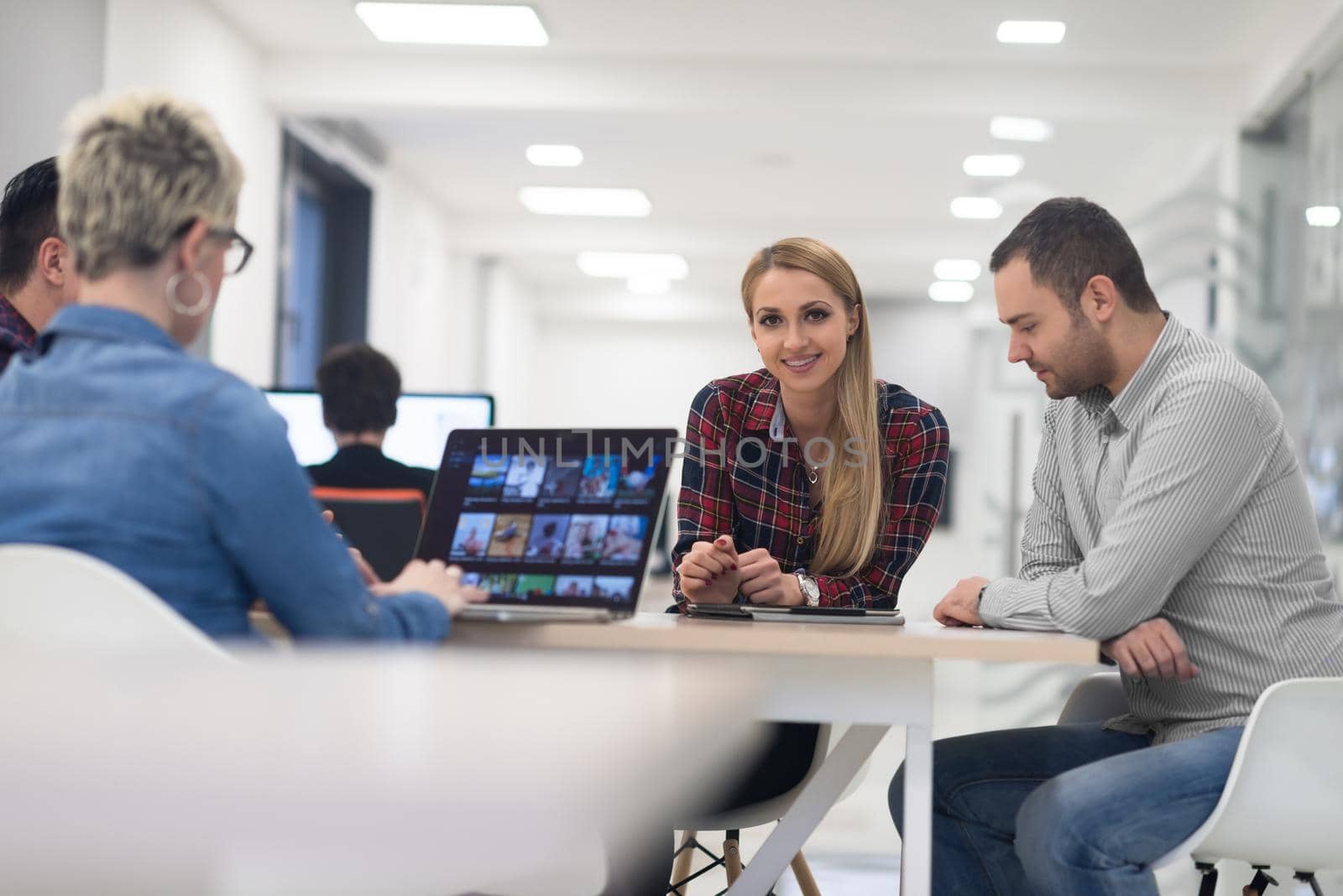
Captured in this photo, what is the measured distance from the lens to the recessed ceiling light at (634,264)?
39.4 ft

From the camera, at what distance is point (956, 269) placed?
12.8 metres

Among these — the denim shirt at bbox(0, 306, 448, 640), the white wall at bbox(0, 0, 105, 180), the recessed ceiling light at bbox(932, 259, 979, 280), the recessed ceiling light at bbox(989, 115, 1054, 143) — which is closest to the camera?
the denim shirt at bbox(0, 306, 448, 640)

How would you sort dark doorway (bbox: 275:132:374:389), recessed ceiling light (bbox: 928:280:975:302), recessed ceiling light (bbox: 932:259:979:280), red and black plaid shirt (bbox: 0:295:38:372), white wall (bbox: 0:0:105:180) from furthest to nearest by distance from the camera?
recessed ceiling light (bbox: 928:280:975:302) → recessed ceiling light (bbox: 932:259:979:280) → dark doorway (bbox: 275:132:374:389) → white wall (bbox: 0:0:105:180) → red and black plaid shirt (bbox: 0:295:38:372)

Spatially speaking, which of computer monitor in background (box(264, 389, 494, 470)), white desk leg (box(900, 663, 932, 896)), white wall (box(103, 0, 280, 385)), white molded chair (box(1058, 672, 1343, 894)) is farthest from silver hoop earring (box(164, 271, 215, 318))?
white wall (box(103, 0, 280, 385))

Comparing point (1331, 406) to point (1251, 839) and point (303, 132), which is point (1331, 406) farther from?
point (303, 132)

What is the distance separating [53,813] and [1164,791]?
51.6 inches

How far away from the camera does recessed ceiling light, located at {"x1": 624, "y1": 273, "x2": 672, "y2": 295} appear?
13.9 meters

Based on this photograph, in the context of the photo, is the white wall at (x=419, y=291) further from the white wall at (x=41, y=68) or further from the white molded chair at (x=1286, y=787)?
the white molded chair at (x=1286, y=787)

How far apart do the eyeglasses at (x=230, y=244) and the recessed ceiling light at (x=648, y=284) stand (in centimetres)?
1208

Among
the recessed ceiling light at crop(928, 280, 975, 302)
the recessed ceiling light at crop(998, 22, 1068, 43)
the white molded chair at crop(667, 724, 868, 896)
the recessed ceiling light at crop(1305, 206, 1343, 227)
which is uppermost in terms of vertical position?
the recessed ceiling light at crop(998, 22, 1068, 43)

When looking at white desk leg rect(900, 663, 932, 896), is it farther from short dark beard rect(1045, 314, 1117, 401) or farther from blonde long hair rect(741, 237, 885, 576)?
blonde long hair rect(741, 237, 885, 576)

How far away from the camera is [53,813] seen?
34.4 inches

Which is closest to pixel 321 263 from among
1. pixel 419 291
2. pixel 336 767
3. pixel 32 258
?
pixel 419 291

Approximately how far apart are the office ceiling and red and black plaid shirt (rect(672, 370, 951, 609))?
3944 mm
